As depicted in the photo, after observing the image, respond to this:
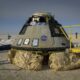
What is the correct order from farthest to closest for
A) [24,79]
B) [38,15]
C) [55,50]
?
[38,15] → [55,50] → [24,79]

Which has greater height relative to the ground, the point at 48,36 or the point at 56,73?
the point at 48,36

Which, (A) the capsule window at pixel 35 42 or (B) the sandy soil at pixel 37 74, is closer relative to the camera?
(B) the sandy soil at pixel 37 74

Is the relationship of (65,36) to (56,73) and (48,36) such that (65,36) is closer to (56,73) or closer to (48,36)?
(48,36)

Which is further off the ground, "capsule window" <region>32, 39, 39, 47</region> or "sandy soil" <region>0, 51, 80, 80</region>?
"capsule window" <region>32, 39, 39, 47</region>

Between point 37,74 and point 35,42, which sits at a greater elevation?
point 35,42

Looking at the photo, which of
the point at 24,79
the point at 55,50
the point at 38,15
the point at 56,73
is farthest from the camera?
the point at 38,15

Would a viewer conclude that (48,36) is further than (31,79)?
Yes

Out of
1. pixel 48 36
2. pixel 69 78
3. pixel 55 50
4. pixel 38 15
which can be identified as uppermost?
pixel 38 15

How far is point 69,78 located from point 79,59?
230cm

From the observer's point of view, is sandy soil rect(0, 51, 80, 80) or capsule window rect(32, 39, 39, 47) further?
capsule window rect(32, 39, 39, 47)

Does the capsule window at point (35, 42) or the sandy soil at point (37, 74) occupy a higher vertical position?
the capsule window at point (35, 42)

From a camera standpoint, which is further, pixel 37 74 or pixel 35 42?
pixel 35 42

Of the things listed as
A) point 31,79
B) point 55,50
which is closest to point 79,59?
point 55,50

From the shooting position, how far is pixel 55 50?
13.7 metres
